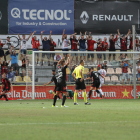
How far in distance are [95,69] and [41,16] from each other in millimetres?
7251

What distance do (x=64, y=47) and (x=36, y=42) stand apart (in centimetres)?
210

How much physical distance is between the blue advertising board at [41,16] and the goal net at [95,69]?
12.4 ft

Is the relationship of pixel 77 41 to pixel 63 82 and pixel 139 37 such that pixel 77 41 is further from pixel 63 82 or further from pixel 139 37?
pixel 63 82

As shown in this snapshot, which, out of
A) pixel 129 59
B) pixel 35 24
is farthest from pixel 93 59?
pixel 35 24

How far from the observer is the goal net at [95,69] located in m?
22.3

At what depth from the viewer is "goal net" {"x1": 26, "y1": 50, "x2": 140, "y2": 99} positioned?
2227 centimetres

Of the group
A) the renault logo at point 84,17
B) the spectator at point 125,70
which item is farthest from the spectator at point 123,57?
the renault logo at point 84,17

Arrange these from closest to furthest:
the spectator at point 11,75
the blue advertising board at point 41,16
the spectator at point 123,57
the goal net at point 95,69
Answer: the goal net at point 95,69, the spectator at point 11,75, the spectator at point 123,57, the blue advertising board at point 41,16

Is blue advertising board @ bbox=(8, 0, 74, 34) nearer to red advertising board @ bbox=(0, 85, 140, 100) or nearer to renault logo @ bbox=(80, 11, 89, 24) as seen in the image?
renault logo @ bbox=(80, 11, 89, 24)

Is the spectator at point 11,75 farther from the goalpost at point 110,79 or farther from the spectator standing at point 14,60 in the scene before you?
the goalpost at point 110,79

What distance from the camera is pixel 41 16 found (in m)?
26.5

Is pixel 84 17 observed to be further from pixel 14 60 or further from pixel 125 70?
pixel 14 60

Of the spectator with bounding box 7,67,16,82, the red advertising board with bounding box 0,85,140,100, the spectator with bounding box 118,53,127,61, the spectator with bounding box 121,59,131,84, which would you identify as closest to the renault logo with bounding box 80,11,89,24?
the spectator with bounding box 118,53,127,61

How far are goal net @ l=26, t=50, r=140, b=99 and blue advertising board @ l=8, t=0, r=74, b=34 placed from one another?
3770mm
